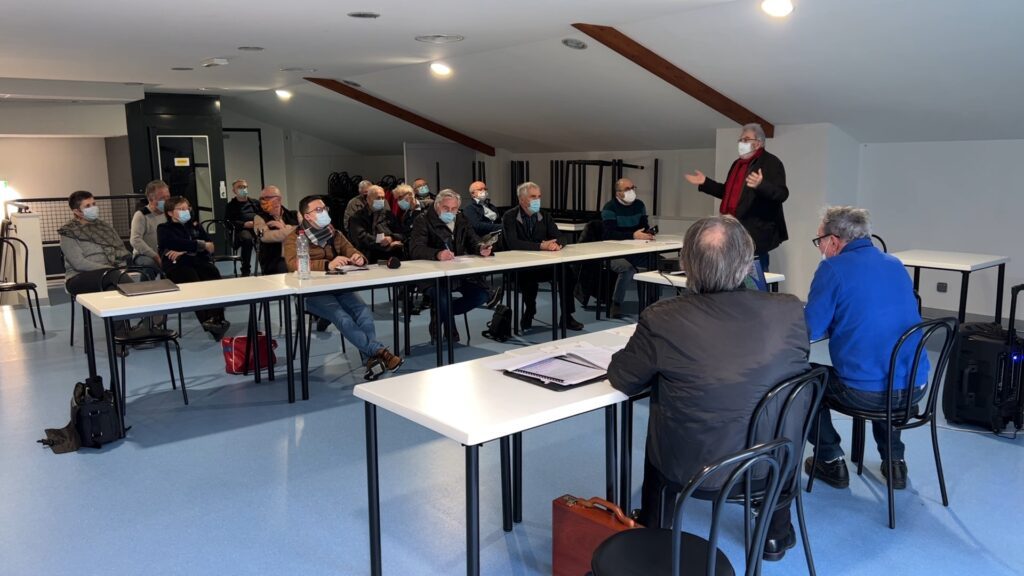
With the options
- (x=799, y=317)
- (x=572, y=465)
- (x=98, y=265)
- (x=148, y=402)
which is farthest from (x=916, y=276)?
(x=98, y=265)

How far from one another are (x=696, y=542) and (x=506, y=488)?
102 cm

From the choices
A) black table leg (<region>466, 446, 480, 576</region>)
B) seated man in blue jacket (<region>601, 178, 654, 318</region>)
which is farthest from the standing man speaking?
black table leg (<region>466, 446, 480, 576</region>)

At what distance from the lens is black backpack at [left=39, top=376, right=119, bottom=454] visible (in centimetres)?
370

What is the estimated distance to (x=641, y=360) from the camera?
209 cm

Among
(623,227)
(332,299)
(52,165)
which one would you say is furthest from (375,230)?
(52,165)

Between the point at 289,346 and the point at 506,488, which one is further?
the point at 289,346

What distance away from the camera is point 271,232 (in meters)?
6.01

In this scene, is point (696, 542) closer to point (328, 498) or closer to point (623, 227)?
point (328, 498)

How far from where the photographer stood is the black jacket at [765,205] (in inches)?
206

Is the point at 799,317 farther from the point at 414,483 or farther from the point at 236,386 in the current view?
the point at 236,386

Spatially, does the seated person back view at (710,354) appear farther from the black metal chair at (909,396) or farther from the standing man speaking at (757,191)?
the standing man speaking at (757,191)

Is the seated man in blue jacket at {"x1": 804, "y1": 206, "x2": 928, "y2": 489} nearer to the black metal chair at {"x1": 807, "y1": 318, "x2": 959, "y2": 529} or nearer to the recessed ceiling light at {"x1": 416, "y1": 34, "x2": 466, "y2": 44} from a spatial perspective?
the black metal chair at {"x1": 807, "y1": 318, "x2": 959, "y2": 529}

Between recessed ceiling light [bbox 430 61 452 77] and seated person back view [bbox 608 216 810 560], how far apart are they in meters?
6.04

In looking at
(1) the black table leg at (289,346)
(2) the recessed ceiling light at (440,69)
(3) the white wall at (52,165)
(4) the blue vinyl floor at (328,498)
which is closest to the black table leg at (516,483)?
(4) the blue vinyl floor at (328,498)
